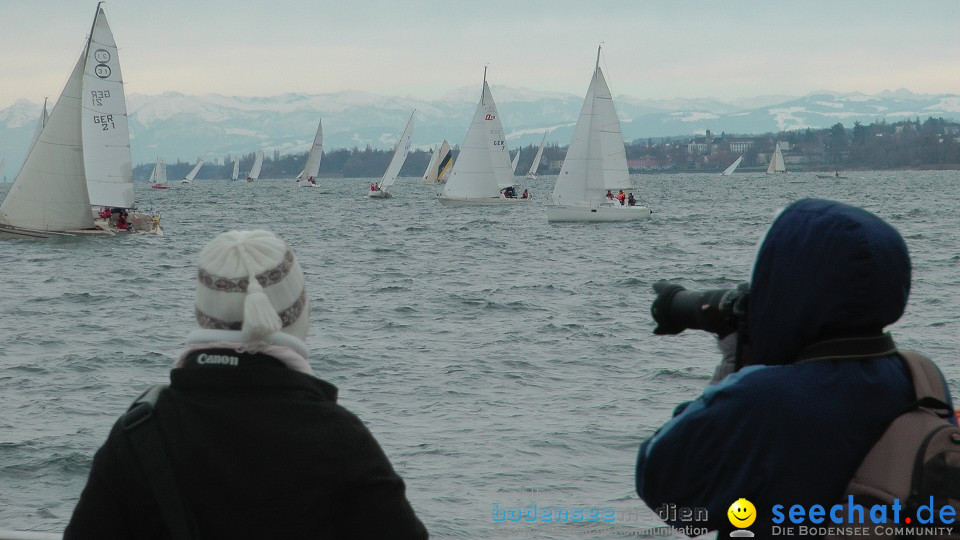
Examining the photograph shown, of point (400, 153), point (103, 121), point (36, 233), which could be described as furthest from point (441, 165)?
point (36, 233)

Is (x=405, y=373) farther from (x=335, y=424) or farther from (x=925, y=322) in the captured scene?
(x=335, y=424)

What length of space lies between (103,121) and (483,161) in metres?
20.3

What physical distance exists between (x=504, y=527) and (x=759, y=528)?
18.3 ft

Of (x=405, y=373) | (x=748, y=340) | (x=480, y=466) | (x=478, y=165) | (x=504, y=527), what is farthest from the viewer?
(x=478, y=165)

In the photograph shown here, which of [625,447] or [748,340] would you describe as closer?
[748,340]

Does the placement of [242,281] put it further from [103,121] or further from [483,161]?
[483,161]

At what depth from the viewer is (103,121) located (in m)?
31.0

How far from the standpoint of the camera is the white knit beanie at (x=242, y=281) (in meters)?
2.03

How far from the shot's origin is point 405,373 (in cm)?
1272

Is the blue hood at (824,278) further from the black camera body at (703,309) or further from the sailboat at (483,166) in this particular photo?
the sailboat at (483,166)

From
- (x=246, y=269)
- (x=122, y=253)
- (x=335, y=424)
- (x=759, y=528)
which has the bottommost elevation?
(x=122, y=253)

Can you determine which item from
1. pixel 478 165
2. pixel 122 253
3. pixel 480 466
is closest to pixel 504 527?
pixel 480 466

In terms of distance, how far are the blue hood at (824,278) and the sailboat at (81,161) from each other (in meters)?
28.1

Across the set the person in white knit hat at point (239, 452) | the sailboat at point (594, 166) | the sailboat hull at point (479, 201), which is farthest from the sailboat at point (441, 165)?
the person in white knit hat at point (239, 452)
